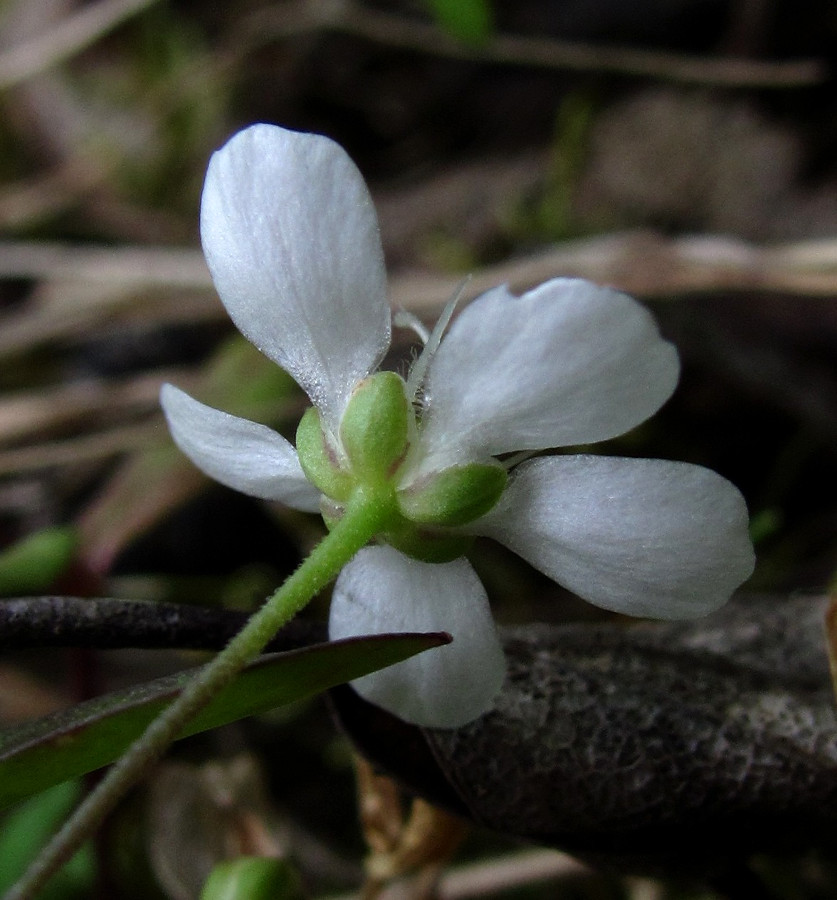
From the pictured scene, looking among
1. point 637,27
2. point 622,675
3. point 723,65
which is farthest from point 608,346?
point 637,27

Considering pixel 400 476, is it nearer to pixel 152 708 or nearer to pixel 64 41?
pixel 152 708

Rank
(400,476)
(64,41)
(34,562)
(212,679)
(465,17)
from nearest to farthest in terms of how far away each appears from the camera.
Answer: (212,679)
(400,476)
(34,562)
(465,17)
(64,41)

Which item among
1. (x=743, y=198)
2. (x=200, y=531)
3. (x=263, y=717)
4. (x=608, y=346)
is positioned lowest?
(x=263, y=717)

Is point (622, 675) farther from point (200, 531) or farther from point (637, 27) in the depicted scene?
point (637, 27)

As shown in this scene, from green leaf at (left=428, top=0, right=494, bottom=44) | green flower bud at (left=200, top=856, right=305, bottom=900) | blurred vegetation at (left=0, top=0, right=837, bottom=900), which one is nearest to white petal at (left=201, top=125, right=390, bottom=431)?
green flower bud at (left=200, top=856, right=305, bottom=900)

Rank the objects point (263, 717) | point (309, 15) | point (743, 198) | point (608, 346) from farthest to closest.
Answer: point (309, 15), point (743, 198), point (263, 717), point (608, 346)

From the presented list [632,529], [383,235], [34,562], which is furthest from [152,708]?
[383,235]
